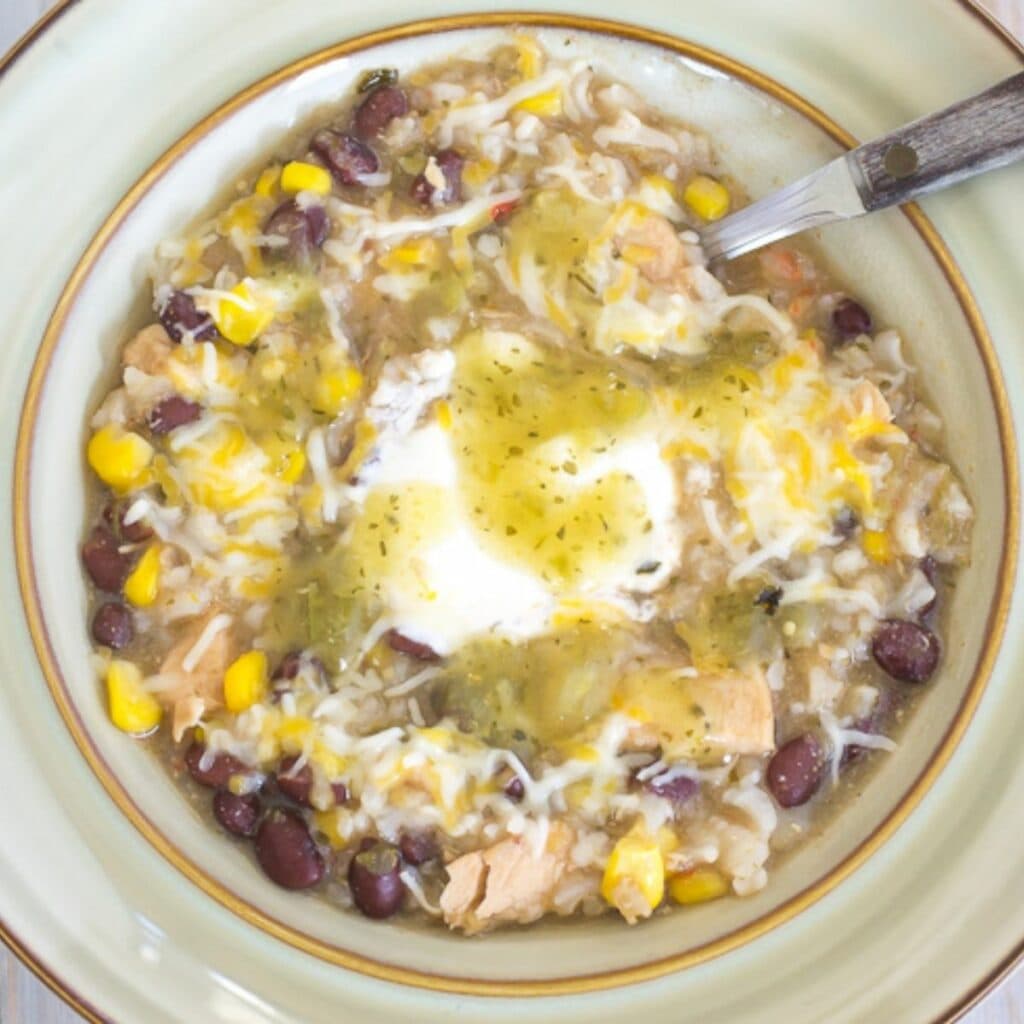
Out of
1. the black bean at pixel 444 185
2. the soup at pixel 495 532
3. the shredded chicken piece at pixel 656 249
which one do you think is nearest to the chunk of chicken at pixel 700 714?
the soup at pixel 495 532

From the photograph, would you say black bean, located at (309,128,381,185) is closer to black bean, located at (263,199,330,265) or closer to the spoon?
black bean, located at (263,199,330,265)

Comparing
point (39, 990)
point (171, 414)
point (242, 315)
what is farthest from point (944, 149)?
point (39, 990)

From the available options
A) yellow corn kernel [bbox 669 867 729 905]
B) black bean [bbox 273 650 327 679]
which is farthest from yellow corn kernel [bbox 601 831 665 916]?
black bean [bbox 273 650 327 679]

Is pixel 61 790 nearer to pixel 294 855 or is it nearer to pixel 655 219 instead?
pixel 294 855

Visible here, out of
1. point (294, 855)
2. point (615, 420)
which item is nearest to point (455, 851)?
point (294, 855)

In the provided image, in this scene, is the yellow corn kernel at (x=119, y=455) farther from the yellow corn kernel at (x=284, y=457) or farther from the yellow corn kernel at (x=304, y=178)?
the yellow corn kernel at (x=304, y=178)

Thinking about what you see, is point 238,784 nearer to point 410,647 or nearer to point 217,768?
point 217,768

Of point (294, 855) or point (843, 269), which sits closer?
point (294, 855)
